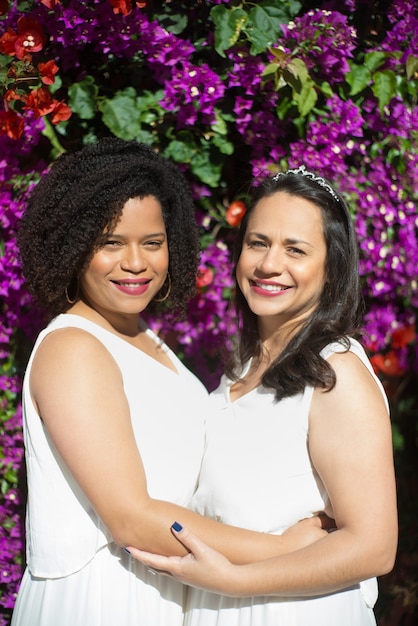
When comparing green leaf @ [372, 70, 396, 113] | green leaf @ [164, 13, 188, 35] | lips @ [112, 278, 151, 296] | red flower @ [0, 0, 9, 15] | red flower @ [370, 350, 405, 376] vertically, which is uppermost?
red flower @ [0, 0, 9, 15]

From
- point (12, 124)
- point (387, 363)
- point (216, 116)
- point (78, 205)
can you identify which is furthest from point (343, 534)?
point (12, 124)

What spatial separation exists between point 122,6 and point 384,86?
1.02 metres

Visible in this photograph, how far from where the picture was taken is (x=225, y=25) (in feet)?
8.64

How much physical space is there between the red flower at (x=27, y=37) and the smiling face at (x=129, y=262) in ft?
2.39

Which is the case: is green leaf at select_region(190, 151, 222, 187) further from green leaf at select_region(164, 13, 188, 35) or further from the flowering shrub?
green leaf at select_region(164, 13, 188, 35)

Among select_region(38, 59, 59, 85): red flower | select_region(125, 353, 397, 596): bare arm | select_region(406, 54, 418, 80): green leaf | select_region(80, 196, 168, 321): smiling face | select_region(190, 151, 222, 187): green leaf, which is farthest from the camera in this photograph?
select_region(190, 151, 222, 187): green leaf

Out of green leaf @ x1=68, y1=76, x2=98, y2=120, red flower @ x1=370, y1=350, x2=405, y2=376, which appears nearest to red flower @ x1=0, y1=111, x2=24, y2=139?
A: green leaf @ x1=68, y1=76, x2=98, y2=120

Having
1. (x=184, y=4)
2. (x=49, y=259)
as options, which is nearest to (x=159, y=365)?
(x=49, y=259)

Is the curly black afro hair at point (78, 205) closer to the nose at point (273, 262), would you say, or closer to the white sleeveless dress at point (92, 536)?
the white sleeveless dress at point (92, 536)

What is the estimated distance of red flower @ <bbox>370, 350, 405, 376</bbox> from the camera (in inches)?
123

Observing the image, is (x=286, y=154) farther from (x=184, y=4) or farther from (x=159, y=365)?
(x=159, y=365)

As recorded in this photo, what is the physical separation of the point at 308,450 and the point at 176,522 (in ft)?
1.35

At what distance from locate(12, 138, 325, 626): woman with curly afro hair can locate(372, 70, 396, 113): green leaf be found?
0.89 metres

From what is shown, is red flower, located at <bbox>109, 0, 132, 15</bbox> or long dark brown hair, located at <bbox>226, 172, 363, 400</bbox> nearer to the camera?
long dark brown hair, located at <bbox>226, 172, 363, 400</bbox>
